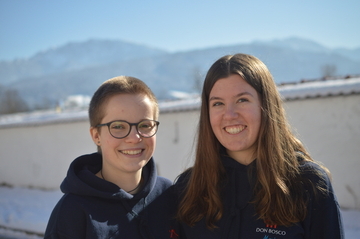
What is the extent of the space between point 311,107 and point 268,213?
5.28m

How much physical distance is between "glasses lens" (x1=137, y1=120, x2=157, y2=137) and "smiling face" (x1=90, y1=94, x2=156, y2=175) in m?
0.02

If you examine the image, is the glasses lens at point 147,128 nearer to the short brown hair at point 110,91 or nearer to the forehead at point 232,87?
the short brown hair at point 110,91

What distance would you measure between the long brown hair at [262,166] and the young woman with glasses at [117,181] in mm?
257

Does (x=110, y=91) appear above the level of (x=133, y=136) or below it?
above

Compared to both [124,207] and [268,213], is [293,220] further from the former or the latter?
[124,207]

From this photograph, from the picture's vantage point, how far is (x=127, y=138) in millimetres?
1970

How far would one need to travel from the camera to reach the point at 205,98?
84.4 inches

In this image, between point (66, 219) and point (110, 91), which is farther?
point (110, 91)

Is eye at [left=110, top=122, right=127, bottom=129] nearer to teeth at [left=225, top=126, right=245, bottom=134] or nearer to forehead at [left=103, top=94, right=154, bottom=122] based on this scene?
forehead at [left=103, top=94, right=154, bottom=122]

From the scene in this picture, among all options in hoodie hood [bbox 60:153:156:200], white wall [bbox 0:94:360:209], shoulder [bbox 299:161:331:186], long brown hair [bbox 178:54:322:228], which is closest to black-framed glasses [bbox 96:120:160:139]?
hoodie hood [bbox 60:153:156:200]

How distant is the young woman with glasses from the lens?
5.93 feet

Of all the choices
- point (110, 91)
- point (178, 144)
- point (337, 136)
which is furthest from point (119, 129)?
point (178, 144)

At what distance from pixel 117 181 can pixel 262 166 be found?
0.85 meters

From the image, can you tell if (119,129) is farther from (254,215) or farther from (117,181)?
(254,215)
